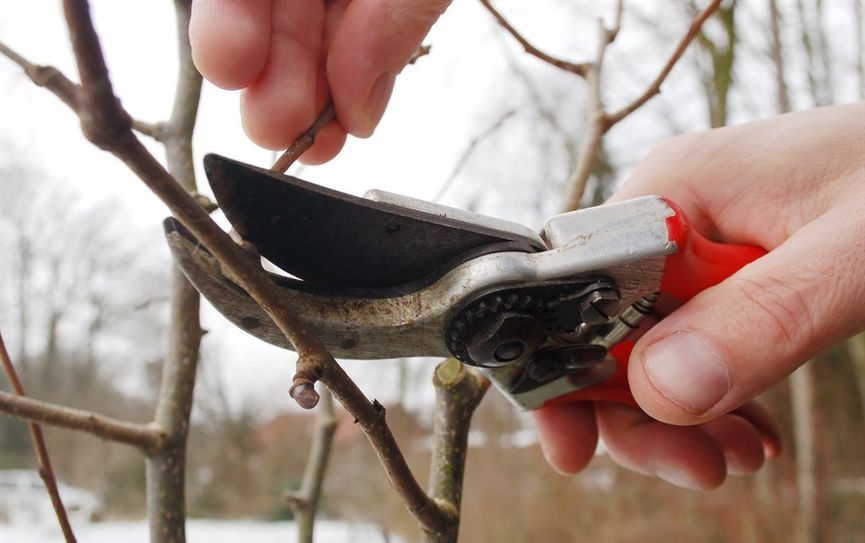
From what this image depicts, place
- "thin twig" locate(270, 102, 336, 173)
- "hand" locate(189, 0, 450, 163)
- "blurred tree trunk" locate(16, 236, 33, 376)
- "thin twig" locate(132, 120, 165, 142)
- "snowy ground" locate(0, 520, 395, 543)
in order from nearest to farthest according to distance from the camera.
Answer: "thin twig" locate(270, 102, 336, 173), "hand" locate(189, 0, 450, 163), "thin twig" locate(132, 120, 165, 142), "snowy ground" locate(0, 520, 395, 543), "blurred tree trunk" locate(16, 236, 33, 376)

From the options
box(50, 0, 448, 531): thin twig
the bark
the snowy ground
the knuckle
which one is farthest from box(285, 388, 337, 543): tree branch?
the snowy ground

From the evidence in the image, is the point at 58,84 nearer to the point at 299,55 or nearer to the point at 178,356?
the point at 299,55

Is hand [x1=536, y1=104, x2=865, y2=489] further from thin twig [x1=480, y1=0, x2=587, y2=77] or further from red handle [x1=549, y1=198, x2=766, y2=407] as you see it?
thin twig [x1=480, y1=0, x2=587, y2=77]

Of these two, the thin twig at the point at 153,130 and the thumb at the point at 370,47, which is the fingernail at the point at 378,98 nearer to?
the thumb at the point at 370,47

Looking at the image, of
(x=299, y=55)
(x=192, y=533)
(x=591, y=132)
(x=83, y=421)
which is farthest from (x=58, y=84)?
(x=192, y=533)

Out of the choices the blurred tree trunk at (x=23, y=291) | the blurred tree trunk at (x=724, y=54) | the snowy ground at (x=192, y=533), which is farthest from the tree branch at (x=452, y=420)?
the blurred tree trunk at (x=23, y=291)

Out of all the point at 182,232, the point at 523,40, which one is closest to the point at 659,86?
the point at 523,40
